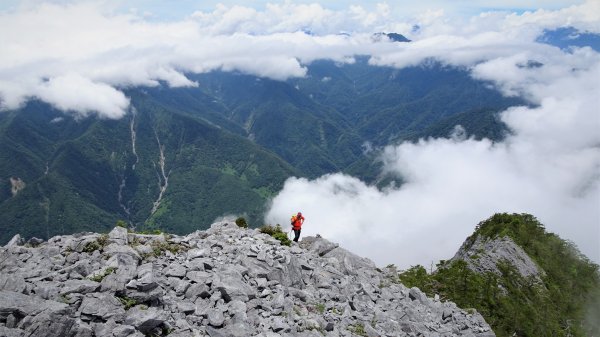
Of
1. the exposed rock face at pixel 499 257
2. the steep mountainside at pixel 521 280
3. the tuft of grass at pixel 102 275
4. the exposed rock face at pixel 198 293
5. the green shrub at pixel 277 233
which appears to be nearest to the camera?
the exposed rock face at pixel 198 293

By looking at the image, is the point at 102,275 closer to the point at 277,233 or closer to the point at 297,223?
the point at 277,233

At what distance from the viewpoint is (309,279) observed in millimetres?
30109


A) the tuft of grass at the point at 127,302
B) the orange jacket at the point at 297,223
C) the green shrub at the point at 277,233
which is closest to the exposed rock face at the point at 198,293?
the tuft of grass at the point at 127,302

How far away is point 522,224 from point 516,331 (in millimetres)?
38360

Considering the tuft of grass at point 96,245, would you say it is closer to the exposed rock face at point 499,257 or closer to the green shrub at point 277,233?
the green shrub at point 277,233

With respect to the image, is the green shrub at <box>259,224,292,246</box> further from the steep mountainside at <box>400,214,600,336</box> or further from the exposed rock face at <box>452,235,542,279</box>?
the exposed rock face at <box>452,235,542,279</box>

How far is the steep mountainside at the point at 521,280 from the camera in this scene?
5138 cm

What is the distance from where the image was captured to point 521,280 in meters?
64.3

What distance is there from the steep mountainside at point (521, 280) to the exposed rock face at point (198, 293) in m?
17.8

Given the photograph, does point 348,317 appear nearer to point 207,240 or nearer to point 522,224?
point 207,240

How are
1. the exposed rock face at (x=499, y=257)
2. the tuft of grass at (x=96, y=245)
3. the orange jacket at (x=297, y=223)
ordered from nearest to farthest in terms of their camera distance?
the tuft of grass at (x=96, y=245) → the orange jacket at (x=297, y=223) → the exposed rock face at (x=499, y=257)

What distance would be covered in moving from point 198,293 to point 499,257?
57129mm

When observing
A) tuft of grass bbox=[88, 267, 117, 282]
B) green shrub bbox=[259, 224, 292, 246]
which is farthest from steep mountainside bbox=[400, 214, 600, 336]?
tuft of grass bbox=[88, 267, 117, 282]

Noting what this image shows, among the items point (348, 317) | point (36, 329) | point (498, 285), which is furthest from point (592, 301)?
point (36, 329)
